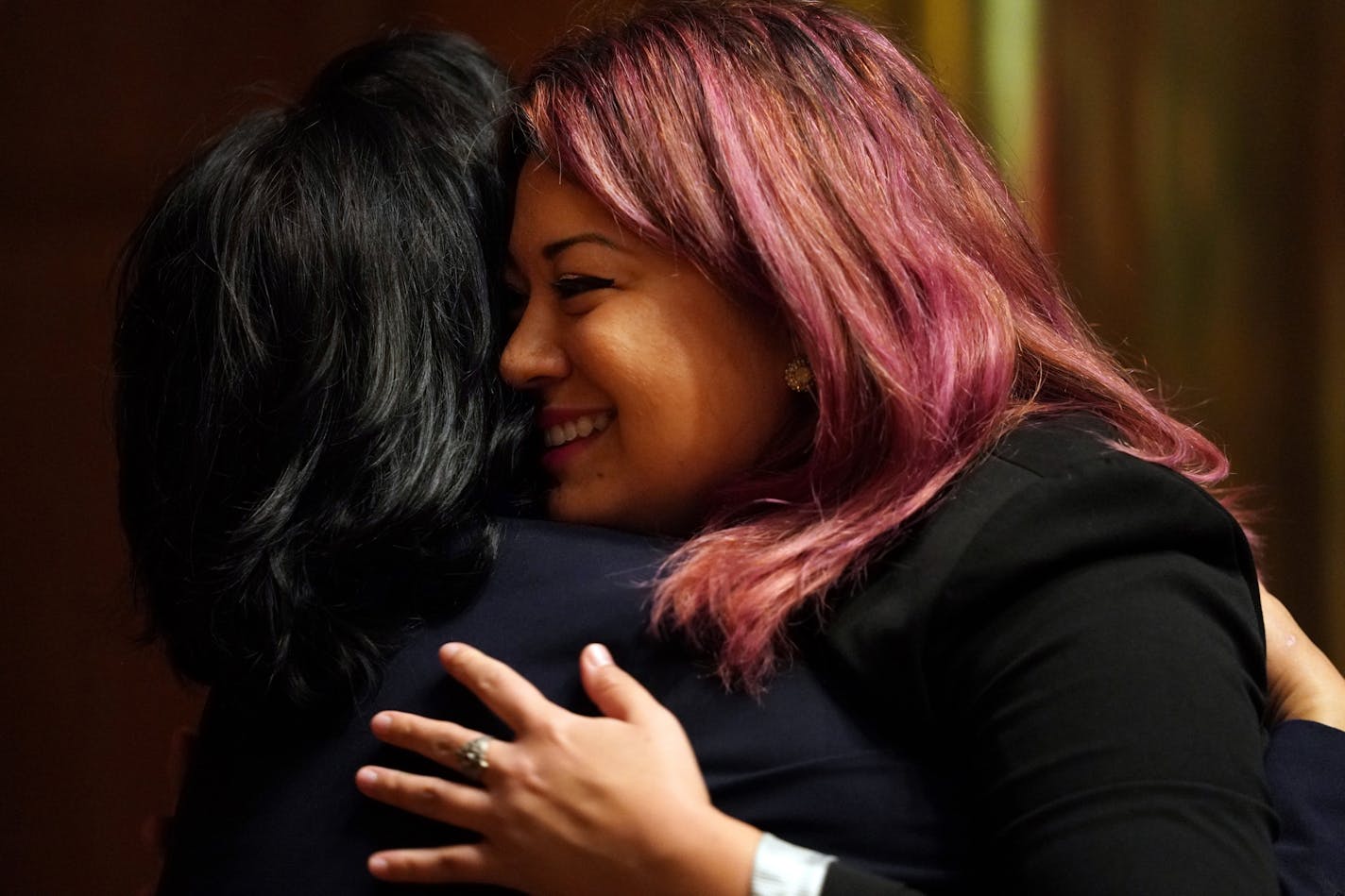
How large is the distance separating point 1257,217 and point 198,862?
1.37 metres

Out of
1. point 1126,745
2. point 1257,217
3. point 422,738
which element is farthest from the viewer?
point 1257,217

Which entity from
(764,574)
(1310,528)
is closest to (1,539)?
(764,574)

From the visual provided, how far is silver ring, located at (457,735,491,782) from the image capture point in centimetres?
91

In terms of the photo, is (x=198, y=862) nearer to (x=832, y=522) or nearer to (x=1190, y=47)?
(x=832, y=522)

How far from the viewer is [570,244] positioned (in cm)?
109

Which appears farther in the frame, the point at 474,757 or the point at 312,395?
the point at 312,395

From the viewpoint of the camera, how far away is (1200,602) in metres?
0.87

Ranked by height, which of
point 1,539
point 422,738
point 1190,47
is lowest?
point 1,539

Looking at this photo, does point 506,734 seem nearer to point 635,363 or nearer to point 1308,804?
point 635,363

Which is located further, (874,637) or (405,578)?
(405,578)

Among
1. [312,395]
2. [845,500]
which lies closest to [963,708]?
[845,500]

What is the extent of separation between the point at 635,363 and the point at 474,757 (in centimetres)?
34

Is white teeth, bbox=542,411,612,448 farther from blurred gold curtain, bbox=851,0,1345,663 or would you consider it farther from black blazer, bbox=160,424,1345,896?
blurred gold curtain, bbox=851,0,1345,663

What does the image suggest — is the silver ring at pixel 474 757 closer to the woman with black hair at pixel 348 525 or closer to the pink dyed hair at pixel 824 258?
the woman with black hair at pixel 348 525
